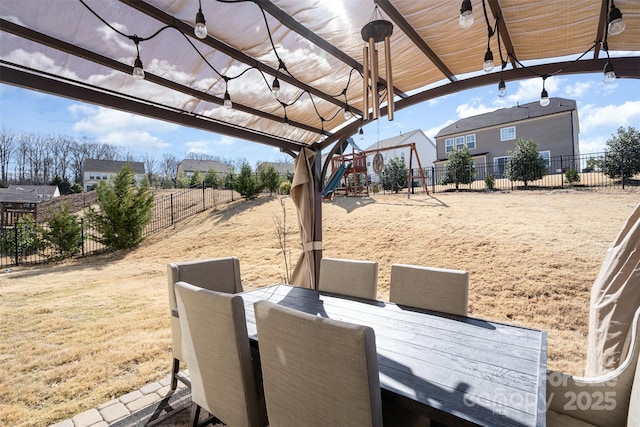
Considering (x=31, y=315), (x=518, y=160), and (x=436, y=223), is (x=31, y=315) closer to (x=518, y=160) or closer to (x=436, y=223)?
(x=436, y=223)

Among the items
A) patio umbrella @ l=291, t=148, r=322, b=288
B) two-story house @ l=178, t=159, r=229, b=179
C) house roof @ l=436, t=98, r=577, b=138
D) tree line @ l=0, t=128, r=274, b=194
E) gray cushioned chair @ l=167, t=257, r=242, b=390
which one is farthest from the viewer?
two-story house @ l=178, t=159, r=229, b=179

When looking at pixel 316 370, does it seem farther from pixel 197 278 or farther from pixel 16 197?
pixel 16 197

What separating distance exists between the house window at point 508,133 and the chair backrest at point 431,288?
591 inches

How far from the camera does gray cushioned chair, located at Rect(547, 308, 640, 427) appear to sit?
51.1 inches

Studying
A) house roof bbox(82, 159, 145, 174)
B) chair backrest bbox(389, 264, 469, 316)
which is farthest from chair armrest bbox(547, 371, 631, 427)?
house roof bbox(82, 159, 145, 174)

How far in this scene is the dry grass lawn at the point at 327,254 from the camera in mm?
2691

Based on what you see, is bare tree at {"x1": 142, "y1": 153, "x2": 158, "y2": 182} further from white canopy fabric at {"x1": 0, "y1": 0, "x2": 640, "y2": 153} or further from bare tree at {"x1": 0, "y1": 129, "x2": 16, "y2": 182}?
white canopy fabric at {"x1": 0, "y1": 0, "x2": 640, "y2": 153}

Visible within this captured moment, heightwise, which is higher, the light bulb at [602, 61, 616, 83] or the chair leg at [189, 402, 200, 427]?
the light bulb at [602, 61, 616, 83]

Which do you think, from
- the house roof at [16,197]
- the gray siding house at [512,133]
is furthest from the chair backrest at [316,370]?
the house roof at [16,197]

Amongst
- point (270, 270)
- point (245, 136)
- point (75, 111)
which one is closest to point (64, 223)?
point (270, 270)

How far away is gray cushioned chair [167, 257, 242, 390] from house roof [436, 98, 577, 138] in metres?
14.0

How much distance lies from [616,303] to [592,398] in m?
0.63

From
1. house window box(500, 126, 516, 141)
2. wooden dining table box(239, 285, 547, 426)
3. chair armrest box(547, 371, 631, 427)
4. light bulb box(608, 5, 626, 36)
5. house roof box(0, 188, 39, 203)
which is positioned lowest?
chair armrest box(547, 371, 631, 427)

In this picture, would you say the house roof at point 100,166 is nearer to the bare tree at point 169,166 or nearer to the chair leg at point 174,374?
the bare tree at point 169,166
